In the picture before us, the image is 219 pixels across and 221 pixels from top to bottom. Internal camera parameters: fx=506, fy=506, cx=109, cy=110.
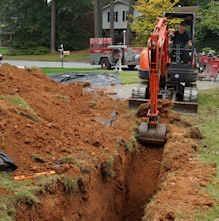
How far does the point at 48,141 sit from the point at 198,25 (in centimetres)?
3551

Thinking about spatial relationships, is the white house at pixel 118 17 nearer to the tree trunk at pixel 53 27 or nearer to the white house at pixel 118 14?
the white house at pixel 118 14

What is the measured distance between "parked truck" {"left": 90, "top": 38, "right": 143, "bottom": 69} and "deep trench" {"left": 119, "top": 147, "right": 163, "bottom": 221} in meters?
22.5

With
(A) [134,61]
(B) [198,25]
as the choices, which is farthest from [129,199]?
(B) [198,25]

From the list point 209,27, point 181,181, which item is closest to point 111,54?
point 209,27

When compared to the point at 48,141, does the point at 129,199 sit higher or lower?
lower

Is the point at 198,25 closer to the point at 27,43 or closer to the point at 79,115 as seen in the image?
the point at 27,43

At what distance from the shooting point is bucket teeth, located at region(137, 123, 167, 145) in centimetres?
1046

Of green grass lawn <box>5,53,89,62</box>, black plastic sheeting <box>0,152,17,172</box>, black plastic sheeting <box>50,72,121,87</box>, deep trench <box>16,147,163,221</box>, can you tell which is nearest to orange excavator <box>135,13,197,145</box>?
deep trench <box>16,147,163,221</box>

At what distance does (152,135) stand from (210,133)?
142cm

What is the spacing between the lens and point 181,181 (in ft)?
24.8

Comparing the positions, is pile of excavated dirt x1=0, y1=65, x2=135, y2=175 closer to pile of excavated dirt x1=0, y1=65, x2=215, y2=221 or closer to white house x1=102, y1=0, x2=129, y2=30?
pile of excavated dirt x1=0, y1=65, x2=215, y2=221

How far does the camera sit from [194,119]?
1281cm

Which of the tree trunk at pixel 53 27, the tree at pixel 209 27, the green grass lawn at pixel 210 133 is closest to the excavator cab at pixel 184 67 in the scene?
the green grass lawn at pixel 210 133

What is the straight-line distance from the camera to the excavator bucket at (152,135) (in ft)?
34.3
